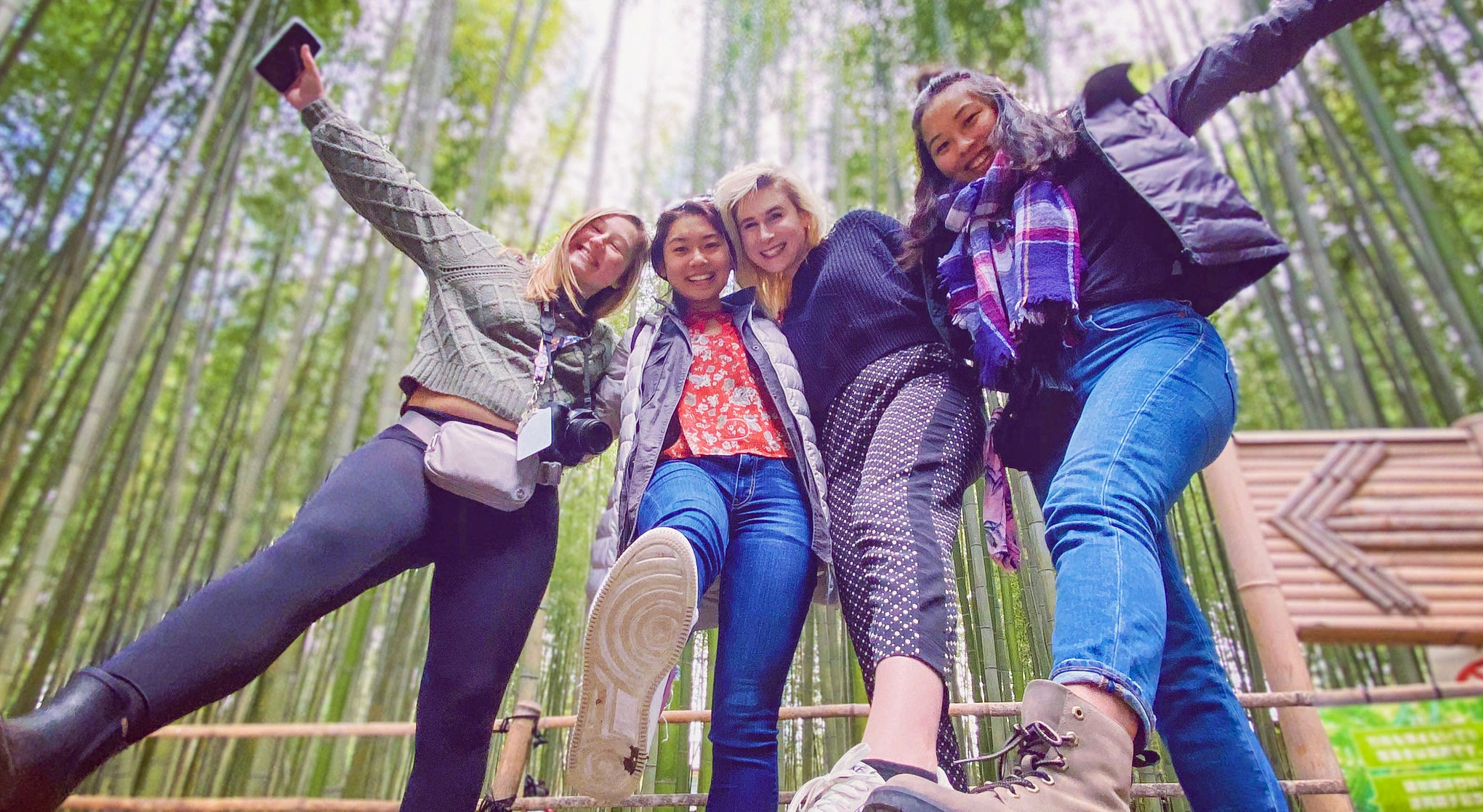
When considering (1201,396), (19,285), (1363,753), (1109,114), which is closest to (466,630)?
(1201,396)

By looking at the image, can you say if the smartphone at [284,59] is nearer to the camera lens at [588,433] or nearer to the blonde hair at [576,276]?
the blonde hair at [576,276]

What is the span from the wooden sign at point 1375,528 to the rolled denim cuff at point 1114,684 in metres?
1.90

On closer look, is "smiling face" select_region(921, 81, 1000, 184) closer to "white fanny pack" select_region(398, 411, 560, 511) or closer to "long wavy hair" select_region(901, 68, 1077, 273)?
"long wavy hair" select_region(901, 68, 1077, 273)

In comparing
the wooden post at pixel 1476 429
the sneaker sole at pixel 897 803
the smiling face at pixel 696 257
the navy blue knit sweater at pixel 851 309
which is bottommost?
the sneaker sole at pixel 897 803

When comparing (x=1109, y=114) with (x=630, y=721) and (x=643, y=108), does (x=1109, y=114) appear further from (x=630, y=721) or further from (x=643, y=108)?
(x=643, y=108)

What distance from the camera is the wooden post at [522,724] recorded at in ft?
5.64

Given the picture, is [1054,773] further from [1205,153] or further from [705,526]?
[1205,153]

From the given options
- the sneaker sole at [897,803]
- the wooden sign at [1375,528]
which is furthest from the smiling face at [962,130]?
the wooden sign at [1375,528]

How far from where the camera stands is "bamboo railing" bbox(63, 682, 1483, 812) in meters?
1.50

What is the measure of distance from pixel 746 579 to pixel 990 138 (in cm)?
80

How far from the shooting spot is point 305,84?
130 cm

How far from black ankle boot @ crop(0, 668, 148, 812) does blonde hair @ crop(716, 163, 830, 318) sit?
3.60 ft

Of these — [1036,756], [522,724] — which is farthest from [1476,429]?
[522,724]

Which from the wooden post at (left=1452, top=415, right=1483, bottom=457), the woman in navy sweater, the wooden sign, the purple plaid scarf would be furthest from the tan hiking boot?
the wooden post at (left=1452, top=415, right=1483, bottom=457)
